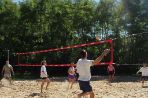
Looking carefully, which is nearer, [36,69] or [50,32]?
[36,69]

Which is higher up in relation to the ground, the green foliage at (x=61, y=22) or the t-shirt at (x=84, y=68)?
the green foliage at (x=61, y=22)

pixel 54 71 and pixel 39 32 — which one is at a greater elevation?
pixel 39 32

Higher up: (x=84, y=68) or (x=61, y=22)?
(x=61, y=22)

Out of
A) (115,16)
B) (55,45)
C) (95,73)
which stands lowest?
(95,73)

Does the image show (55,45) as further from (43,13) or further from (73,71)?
(73,71)

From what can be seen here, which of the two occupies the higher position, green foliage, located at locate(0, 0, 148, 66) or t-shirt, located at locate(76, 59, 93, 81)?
green foliage, located at locate(0, 0, 148, 66)

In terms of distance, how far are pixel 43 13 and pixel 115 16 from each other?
19.6 ft

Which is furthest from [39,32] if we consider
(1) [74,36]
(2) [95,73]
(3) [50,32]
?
(2) [95,73]

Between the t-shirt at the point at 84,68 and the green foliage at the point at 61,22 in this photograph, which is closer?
the t-shirt at the point at 84,68

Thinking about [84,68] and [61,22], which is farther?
[61,22]

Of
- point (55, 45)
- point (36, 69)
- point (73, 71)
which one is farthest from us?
point (55, 45)

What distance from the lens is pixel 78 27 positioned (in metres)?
34.8

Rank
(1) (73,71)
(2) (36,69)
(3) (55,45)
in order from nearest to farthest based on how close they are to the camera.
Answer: (1) (73,71) < (2) (36,69) < (3) (55,45)

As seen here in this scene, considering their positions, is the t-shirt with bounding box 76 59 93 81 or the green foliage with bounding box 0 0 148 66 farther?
the green foliage with bounding box 0 0 148 66
